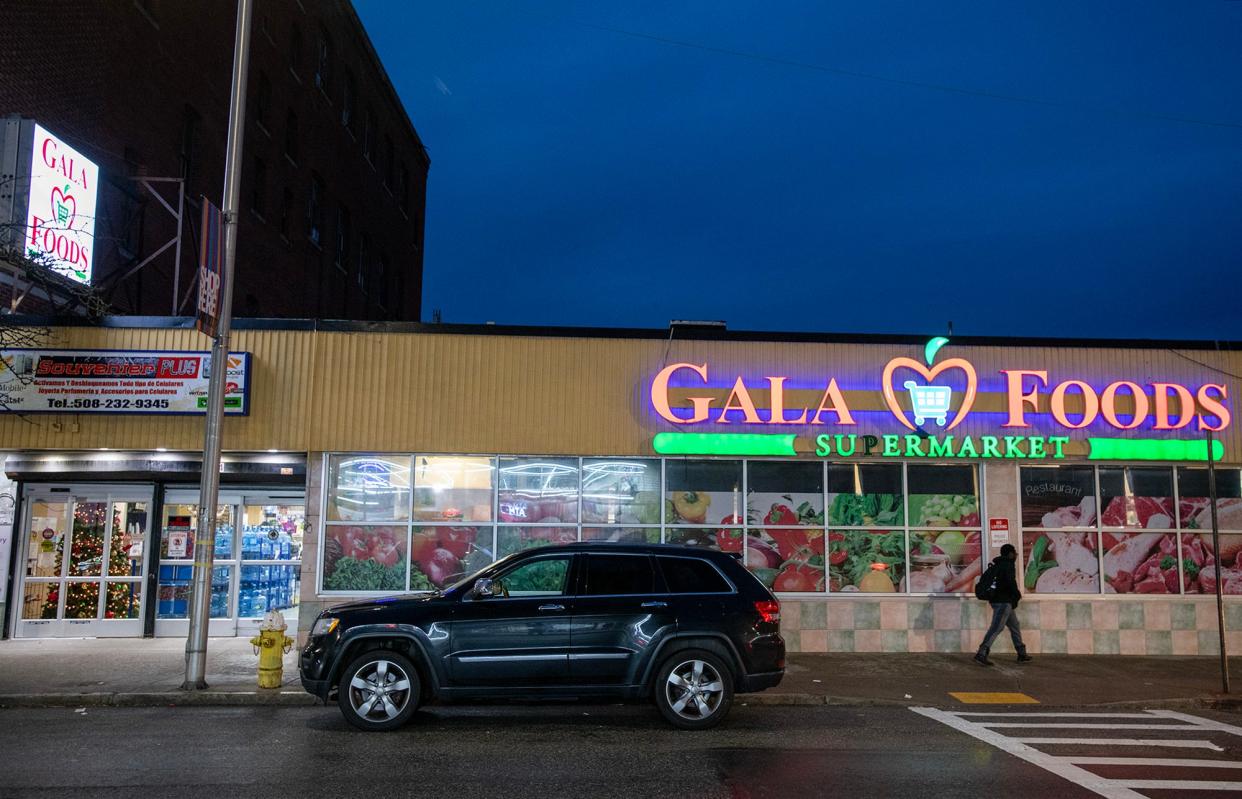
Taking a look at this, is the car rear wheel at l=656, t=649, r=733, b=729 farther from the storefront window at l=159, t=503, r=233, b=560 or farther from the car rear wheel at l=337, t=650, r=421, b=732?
the storefront window at l=159, t=503, r=233, b=560

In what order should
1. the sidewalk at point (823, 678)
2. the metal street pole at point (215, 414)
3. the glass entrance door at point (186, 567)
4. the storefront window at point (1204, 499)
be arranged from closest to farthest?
the sidewalk at point (823, 678)
the metal street pole at point (215, 414)
the storefront window at point (1204, 499)
the glass entrance door at point (186, 567)

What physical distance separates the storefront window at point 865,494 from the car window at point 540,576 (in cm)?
684

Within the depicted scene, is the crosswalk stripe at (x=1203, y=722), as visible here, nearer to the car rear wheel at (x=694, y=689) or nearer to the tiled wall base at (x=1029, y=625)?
the tiled wall base at (x=1029, y=625)

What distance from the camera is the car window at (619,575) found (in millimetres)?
9984

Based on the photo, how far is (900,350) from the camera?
15.8 metres

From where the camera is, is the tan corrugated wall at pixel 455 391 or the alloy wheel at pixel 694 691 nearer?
the alloy wheel at pixel 694 691

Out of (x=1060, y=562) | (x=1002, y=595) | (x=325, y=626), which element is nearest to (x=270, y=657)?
(x=325, y=626)

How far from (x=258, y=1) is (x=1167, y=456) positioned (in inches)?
944

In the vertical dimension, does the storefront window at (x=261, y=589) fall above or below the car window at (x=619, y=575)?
below

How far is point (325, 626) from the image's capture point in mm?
9852

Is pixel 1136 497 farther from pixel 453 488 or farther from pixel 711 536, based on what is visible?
pixel 453 488

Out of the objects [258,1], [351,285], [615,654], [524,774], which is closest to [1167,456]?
[615,654]

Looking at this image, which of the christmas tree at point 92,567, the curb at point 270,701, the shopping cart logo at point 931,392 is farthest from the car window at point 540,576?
the christmas tree at point 92,567

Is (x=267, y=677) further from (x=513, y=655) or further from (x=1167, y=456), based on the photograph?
(x=1167, y=456)
